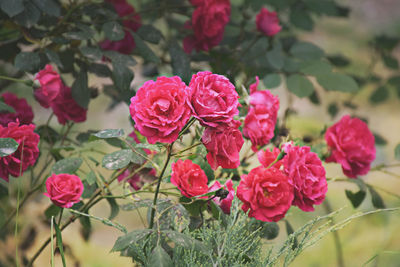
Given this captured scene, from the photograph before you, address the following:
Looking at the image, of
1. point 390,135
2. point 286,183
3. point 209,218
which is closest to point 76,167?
point 209,218

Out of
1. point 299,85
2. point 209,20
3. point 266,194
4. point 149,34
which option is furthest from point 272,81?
point 266,194

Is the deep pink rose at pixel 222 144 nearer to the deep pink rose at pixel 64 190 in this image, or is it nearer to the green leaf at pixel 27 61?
the deep pink rose at pixel 64 190

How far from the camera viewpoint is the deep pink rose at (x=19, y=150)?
0.80m

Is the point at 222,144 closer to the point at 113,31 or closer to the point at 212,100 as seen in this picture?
the point at 212,100

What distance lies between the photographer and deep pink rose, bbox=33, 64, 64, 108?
892mm

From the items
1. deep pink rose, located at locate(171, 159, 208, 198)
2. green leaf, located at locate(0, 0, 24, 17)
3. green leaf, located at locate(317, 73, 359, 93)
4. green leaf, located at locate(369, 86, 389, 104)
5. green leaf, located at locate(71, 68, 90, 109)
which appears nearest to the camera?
deep pink rose, located at locate(171, 159, 208, 198)

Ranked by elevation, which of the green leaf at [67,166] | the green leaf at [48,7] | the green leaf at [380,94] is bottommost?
the green leaf at [380,94]

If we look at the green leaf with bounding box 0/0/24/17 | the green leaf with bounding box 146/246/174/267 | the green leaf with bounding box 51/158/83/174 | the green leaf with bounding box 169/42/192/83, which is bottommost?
the green leaf with bounding box 51/158/83/174

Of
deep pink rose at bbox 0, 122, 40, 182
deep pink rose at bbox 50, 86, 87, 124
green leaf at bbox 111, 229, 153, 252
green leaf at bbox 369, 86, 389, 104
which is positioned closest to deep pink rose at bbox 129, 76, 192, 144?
green leaf at bbox 111, 229, 153, 252

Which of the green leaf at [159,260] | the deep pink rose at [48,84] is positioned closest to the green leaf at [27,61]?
the deep pink rose at [48,84]

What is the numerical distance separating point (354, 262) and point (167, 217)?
1523 millimetres

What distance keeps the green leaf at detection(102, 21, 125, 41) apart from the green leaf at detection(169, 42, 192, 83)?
157 mm

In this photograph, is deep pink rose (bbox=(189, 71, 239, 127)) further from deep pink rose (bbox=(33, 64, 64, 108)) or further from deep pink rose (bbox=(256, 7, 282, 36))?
deep pink rose (bbox=(256, 7, 282, 36))

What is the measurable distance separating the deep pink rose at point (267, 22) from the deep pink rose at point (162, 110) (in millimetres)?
557
